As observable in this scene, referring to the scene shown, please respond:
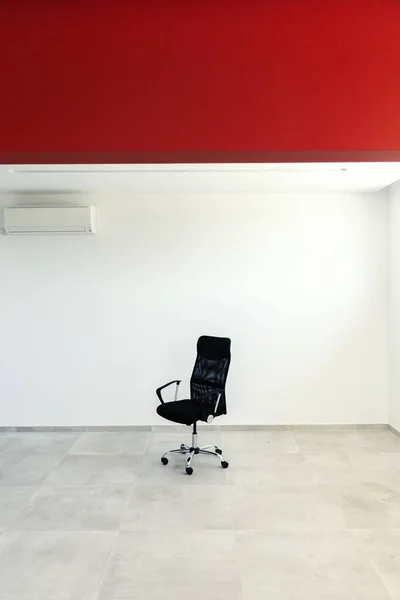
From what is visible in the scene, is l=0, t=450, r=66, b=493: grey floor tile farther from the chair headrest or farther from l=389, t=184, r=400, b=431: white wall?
l=389, t=184, r=400, b=431: white wall

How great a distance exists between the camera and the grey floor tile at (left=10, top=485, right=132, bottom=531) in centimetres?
349

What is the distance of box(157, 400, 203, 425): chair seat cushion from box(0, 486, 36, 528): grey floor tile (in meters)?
1.37

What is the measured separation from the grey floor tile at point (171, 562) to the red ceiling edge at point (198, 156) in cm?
254

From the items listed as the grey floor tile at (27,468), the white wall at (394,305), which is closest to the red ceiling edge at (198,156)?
the white wall at (394,305)

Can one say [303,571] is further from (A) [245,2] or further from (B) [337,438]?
(A) [245,2]

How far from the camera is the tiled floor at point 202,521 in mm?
2787

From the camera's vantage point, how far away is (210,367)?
5.10 m

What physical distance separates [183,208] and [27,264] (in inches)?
81.2

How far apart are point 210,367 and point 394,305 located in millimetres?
2400

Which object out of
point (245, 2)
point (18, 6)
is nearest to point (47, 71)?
point (18, 6)

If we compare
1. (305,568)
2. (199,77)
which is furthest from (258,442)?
(199,77)

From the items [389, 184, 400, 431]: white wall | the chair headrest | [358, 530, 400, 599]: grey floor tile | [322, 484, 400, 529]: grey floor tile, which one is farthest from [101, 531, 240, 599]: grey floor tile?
[389, 184, 400, 431]: white wall

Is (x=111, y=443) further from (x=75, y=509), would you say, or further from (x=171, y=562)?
(x=171, y=562)

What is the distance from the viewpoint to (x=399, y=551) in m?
3.13
